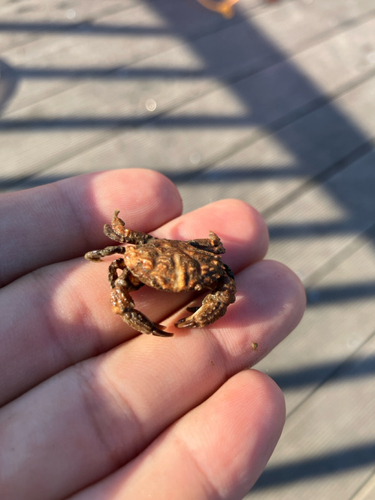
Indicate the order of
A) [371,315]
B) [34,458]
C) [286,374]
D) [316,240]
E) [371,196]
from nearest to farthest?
[34,458] → [286,374] → [371,315] → [316,240] → [371,196]

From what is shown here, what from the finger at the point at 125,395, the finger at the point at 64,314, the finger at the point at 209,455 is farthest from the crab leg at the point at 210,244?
the finger at the point at 209,455

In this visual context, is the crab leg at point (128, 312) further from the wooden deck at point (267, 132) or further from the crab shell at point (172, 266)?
the wooden deck at point (267, 132)

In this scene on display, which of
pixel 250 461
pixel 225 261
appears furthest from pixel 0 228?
pixel 250 461

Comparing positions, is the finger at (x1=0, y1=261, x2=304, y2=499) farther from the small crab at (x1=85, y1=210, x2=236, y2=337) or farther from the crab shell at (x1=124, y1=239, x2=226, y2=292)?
the crab shell at (x1=124, y1=239, x2=226, y2=292)

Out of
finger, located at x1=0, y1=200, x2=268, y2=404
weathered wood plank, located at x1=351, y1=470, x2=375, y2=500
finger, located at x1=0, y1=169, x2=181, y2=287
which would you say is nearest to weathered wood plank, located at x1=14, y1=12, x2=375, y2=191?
finger, located at x1=0, y1=169, x2=181, y2=287

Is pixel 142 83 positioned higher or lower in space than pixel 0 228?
higher

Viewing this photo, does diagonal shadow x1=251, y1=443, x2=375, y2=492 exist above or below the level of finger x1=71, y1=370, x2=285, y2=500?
below

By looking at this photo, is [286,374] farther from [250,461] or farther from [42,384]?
[42,384]

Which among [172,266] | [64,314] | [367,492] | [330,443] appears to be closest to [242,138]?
[172,266]
